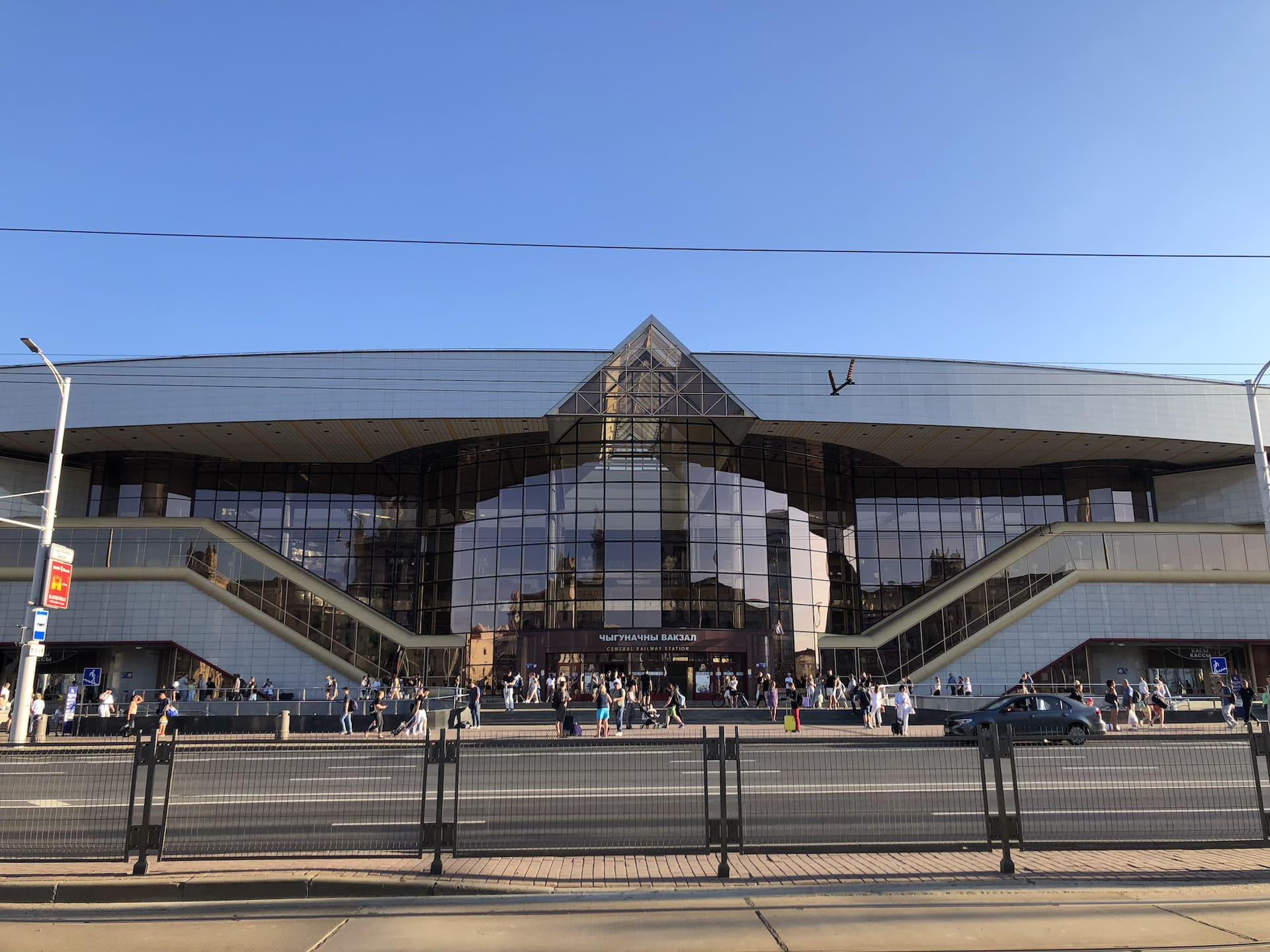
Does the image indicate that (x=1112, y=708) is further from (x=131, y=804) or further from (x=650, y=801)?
(x=131, y=804)

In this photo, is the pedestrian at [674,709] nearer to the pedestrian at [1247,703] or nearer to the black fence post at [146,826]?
the pedestrian at [1247,703]

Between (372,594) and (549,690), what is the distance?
13228 mm

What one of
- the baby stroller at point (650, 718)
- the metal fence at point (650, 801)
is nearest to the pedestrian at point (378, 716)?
the baby stroller at point (650, 718)

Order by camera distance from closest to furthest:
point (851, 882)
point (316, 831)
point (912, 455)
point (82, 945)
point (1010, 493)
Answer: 1. point (82, 945)
2. point (851, 882)
3. point (316, 831)
4. point (912, 455)
5. point (1010, 493)

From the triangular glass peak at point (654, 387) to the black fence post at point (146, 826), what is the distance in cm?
3159

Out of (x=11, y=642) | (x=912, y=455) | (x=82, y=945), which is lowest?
(x=82, y=945)

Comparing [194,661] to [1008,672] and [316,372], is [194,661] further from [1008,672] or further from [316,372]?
[1008,672]

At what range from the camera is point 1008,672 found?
40.8 meters

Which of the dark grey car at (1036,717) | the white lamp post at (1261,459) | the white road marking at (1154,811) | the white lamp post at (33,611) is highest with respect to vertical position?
the white lamp post at (1261,459)

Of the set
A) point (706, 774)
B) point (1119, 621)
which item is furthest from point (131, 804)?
point (1119, 621)

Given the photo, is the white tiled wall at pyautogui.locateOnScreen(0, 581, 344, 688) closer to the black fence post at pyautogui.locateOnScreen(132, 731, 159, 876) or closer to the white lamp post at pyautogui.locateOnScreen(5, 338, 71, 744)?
the white lamp post at pyautogui.locateOnScreen(5, 338, 71, 744)

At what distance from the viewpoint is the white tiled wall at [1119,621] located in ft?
134

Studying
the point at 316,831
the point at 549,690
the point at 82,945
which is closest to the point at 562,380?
the point at 549,690

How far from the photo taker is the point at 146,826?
300 inches
